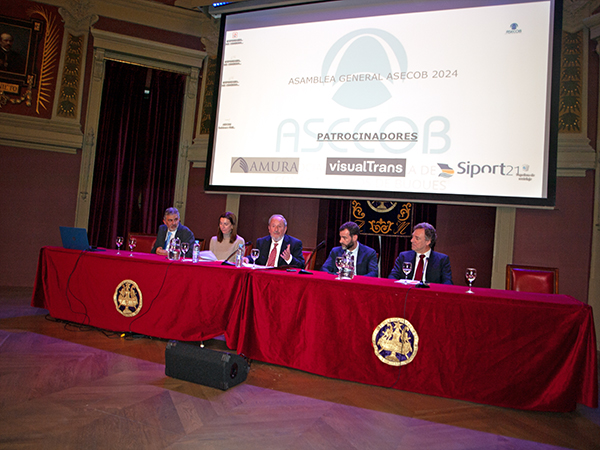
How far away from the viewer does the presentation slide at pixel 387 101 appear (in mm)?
3490

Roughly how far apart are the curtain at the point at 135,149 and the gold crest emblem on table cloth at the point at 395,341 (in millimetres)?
3886

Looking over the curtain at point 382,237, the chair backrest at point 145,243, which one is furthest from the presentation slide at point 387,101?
the curtain at point 382,237

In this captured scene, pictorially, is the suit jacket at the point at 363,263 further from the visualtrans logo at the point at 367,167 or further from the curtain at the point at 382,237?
the curtain at the point at 382,237

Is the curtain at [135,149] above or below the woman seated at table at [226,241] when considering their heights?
above

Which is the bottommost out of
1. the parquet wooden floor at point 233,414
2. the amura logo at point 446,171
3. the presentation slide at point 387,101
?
the parquet wooden floor at point 233,414

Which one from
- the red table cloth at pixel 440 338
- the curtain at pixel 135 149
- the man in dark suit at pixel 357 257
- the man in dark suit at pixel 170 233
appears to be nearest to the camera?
the red table cloth at pixel 440 338

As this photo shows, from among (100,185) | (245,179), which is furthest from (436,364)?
(100,185)

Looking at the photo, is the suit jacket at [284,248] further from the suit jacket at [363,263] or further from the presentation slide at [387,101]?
the presentation slide at [387,101]

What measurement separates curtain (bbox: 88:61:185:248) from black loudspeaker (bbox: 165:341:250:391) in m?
3.40

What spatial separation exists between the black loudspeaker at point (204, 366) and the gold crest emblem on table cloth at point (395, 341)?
81 centimetres

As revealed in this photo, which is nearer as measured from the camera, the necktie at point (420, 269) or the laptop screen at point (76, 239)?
the necktie at point (420, 269)

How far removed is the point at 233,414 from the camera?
1.97m

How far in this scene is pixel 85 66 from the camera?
16.9 ft

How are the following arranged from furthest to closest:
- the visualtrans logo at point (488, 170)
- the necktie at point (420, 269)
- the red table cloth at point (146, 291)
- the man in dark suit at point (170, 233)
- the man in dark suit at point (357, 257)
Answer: the man in dark suit at point (170, 233) → the visualtrans logo at point (488, 170) → the man in dark suit at point (357, 257) → the necktie at point (420, 269) → the red table cloth at point (146, 291)
